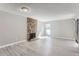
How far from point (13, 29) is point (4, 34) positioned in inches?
32.2

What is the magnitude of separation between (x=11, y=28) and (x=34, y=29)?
143 inches

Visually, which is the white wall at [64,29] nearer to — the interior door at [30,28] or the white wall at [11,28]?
the interior door at [30,28]

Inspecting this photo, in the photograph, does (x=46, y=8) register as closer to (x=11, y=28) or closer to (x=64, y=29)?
(x=11, y=28)

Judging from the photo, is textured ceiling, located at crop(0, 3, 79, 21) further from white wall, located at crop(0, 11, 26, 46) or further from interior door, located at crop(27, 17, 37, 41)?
interior door, located at crop(27, 17, 37, 41)

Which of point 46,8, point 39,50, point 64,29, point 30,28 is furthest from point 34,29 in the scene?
point 39,50

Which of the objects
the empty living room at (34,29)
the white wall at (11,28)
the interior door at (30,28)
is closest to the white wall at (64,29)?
the empty living room at (34,29)

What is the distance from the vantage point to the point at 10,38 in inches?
231

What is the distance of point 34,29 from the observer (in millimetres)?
9305

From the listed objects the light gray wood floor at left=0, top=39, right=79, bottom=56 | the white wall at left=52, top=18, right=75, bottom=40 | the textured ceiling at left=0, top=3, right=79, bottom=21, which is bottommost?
the light gray wood floor at left=0, top=39, right=79, bottom=56

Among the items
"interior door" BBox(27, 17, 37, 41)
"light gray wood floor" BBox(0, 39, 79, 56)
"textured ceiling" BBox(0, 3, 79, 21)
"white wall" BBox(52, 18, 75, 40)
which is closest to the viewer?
"light gray wood floor" BBox(0, 39, 79, 56)

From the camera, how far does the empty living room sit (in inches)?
167

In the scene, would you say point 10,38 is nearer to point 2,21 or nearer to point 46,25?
point 2,21

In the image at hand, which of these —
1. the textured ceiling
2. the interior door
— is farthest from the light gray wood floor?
the interior door

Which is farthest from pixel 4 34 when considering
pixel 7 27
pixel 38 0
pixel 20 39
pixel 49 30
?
pixel 49 30
